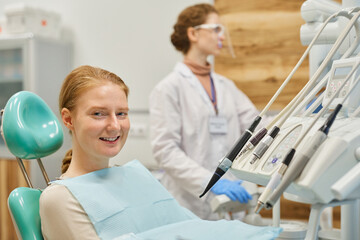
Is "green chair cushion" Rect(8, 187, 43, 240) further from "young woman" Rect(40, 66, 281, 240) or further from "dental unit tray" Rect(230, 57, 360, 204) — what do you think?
"dental unit tray" Rect(230, 57, 360, 204)

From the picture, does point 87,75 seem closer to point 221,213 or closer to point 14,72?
point 221,213

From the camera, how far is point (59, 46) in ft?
10.8

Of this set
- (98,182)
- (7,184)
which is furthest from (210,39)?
(7,184)

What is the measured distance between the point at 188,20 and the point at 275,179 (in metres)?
1.67

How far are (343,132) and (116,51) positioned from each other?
8.56 ft

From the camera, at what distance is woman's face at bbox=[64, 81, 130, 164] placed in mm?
1113

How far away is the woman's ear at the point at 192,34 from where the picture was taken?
2.25 meters

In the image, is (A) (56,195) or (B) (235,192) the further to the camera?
(B) (235,192)

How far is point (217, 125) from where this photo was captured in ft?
7.18

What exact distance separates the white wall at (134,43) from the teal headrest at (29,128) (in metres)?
1.74

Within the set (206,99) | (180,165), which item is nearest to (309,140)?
(180,165)

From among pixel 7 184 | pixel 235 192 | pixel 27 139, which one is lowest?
pixel 7 184

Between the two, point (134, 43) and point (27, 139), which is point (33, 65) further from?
point (27, 139)

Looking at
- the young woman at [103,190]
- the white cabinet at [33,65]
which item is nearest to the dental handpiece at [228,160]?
the young woman at [103,190]
